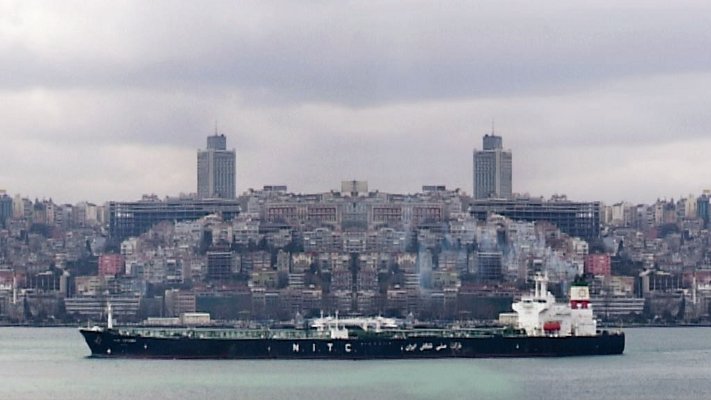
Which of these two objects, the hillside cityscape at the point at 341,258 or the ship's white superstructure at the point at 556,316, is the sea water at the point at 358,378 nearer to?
the ship's white superstructure at the point at 556,316

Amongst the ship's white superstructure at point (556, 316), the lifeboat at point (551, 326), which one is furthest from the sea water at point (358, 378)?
the lifeboat at point (551, 326)

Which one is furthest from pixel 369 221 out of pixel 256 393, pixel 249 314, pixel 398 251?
A: pixel 256 393

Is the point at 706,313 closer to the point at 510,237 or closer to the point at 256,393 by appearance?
the point at 510,237

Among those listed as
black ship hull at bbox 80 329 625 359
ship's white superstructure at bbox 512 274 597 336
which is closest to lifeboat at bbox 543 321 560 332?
ship's white superstructure at bbox 512 274 597 336

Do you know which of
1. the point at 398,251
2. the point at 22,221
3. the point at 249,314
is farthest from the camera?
the point at 22,221

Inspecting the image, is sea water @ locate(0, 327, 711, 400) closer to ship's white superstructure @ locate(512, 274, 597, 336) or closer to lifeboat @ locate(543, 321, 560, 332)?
ship's white superstructure @ locate(512, 274, 597, 336)

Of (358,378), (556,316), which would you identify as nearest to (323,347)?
(556,316)
